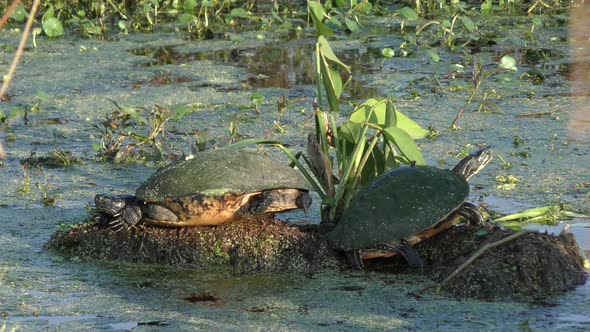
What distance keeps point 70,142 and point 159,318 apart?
3151 millimetres

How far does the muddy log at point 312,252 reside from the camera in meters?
3.94

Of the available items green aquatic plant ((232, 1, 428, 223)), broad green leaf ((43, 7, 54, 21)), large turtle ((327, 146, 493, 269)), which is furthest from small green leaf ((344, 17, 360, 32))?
large turtle ((327, 146, 493, 269))

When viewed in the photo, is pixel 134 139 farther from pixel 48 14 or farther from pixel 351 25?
pixel 48 14

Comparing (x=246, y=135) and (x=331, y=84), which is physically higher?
(x=331, y=84)

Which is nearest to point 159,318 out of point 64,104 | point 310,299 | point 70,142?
point 310,299

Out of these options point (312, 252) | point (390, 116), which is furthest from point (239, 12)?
point (312, 252)

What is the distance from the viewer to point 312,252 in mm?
4316

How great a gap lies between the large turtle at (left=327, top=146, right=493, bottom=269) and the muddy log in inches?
3.6

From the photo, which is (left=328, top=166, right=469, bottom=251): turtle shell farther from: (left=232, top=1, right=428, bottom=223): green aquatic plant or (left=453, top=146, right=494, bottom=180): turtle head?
(left=453, top=146, right=494, bottom=180): turtle head

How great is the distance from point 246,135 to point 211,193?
7.31 ft

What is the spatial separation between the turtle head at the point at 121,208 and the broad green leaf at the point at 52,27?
5.58m

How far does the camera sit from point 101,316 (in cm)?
379

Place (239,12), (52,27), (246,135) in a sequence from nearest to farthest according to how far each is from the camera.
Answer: (246,135), (52,27), (239,12)

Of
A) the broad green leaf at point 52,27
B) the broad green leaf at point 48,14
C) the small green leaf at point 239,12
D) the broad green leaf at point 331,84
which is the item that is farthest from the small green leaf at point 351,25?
the broad green leaf at point 331,84
